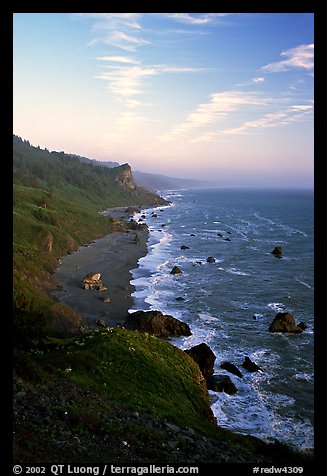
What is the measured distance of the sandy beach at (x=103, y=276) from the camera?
149 ft

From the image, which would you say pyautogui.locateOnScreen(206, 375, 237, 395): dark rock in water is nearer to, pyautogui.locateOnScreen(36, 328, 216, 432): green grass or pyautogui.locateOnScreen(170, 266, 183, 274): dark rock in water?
pyautogui.locateOnScreen(36, 328, 216, 432): green grass

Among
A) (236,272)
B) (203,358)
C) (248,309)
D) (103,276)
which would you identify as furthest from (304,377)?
(103,276)

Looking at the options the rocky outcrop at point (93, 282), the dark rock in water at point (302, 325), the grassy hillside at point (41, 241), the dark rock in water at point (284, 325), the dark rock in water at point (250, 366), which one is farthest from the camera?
the rocky outcrop at point (93, 282)

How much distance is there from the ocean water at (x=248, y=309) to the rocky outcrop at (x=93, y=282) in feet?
18.2

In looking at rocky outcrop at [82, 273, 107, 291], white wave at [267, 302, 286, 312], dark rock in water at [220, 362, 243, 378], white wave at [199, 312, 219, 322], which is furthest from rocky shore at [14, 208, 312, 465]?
rocky outcrop at [82, 273, 107, 291]

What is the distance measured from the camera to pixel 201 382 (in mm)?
25281

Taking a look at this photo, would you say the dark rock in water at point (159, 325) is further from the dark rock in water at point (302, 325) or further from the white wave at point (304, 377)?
the dark rock in water at point (302, 325)

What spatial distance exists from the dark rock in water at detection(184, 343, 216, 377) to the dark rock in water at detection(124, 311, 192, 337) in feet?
20.0

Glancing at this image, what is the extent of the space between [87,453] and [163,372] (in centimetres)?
1166

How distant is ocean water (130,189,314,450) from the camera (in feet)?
86.9

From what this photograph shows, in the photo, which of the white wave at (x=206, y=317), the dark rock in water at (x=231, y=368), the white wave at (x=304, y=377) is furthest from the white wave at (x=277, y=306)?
the dark rock in water at (x=231, y=368)
